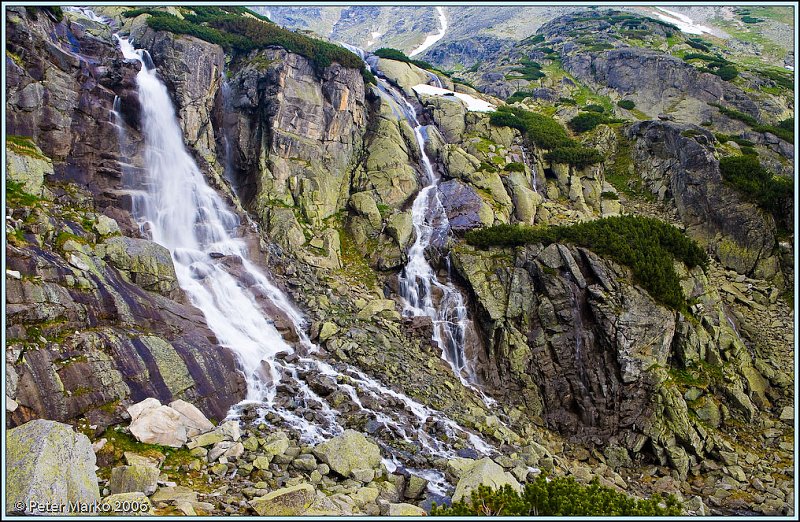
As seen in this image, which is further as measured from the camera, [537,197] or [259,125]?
[537,197]

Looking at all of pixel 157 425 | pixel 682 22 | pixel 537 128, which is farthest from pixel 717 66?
pixel 157 425

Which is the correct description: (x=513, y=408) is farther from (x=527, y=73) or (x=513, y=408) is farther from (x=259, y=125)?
(x=527, y=73)

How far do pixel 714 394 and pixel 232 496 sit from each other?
25292mm

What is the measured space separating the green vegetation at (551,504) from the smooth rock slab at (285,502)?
286 centimetres

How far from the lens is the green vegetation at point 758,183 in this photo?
109 feet

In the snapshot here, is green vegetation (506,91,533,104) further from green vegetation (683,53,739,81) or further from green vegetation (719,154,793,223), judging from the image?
green vegetation (719,154,793,223)

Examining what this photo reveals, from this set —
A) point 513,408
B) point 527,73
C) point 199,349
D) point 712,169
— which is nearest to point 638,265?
point 513,408

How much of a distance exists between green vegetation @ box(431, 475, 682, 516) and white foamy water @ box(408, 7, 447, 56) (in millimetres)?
138956

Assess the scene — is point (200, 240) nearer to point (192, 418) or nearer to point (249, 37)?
point (192, 418)

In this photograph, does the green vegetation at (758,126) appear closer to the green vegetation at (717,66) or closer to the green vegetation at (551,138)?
the green vegetation at (717,66)

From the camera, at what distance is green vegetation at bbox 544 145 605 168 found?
43594mm

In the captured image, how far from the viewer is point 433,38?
15038cm

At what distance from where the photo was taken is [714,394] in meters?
24.3

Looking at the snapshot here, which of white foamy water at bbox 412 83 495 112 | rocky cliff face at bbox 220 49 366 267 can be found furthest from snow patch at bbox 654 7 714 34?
rocky cliff face at bbox 220 49 366 267
